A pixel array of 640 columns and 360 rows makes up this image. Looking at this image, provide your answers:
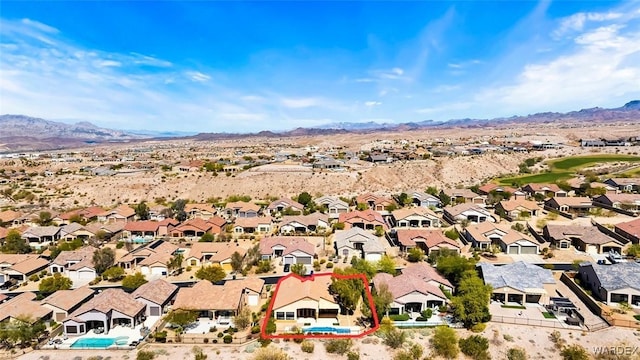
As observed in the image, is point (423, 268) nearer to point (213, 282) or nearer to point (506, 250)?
point (506, 250)

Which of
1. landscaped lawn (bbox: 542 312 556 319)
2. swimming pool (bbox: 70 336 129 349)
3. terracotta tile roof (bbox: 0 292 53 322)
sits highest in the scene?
terracotta tile roof (bbox: 0 292 53 322)

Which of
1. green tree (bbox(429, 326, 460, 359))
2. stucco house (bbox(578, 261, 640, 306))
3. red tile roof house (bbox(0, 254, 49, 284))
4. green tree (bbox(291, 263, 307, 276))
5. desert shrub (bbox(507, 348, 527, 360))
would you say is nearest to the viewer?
desert shrub (bbox(507, 348, 527, 360))

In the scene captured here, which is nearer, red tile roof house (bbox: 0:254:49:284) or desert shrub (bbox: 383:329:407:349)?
desert shrub (bbox: 383:329:407:349)

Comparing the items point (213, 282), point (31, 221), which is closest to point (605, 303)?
point (213, 282)

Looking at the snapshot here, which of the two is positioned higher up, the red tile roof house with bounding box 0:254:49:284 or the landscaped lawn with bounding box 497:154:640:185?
the landscaped lawn with bounding box 497:154:640:185

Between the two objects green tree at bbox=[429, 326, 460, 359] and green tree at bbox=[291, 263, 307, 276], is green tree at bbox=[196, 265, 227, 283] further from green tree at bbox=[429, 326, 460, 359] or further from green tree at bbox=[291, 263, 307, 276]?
green tree at bbox=[429, 326, 460, 359]

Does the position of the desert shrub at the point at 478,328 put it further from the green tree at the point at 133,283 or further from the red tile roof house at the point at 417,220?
the green tree at the point at 133,283

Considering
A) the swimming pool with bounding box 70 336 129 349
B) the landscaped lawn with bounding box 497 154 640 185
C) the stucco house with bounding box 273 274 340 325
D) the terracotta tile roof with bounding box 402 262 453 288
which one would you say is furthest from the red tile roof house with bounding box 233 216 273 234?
the landscaped lawn with bounding box 497 154 640 185
